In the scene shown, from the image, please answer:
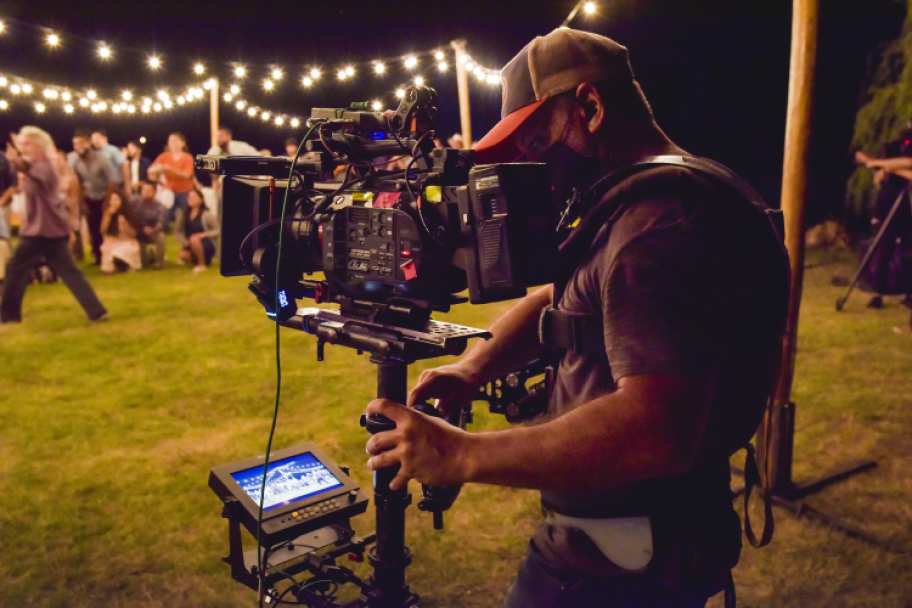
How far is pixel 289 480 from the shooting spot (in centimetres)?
232

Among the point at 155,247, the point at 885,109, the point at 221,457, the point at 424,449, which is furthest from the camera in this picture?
the point at 155,247

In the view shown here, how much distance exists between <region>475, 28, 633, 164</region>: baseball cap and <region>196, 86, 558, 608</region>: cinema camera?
0.09 m

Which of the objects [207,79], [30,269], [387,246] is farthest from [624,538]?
[207,79]

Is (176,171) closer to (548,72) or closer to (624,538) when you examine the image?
(548,72)

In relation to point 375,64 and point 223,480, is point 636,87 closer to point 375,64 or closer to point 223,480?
point 223,480

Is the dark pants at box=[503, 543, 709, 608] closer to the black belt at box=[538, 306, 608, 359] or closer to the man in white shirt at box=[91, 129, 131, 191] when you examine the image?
the black belt at box=[538, 306, 608, 359]

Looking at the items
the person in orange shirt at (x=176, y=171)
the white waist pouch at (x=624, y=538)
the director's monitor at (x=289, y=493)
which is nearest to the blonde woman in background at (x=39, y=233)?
the person in orange shirt at (x=176, y=171)

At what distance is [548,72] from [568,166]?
18cm

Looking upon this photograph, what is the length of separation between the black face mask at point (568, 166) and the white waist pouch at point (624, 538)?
663mm

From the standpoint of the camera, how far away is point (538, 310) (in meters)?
1.76

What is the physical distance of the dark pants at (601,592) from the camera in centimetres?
133

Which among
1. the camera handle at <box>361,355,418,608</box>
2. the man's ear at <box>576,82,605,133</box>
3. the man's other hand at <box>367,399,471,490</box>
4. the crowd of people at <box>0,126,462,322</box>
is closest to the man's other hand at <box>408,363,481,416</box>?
the camera handle at <box>361,355,418,608</box>

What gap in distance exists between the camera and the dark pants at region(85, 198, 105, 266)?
10414 mm

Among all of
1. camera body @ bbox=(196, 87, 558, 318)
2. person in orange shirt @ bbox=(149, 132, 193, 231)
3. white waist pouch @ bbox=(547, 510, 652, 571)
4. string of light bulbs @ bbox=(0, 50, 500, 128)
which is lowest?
white waist pouch @ bbox=(547, 510, 652, 571)
